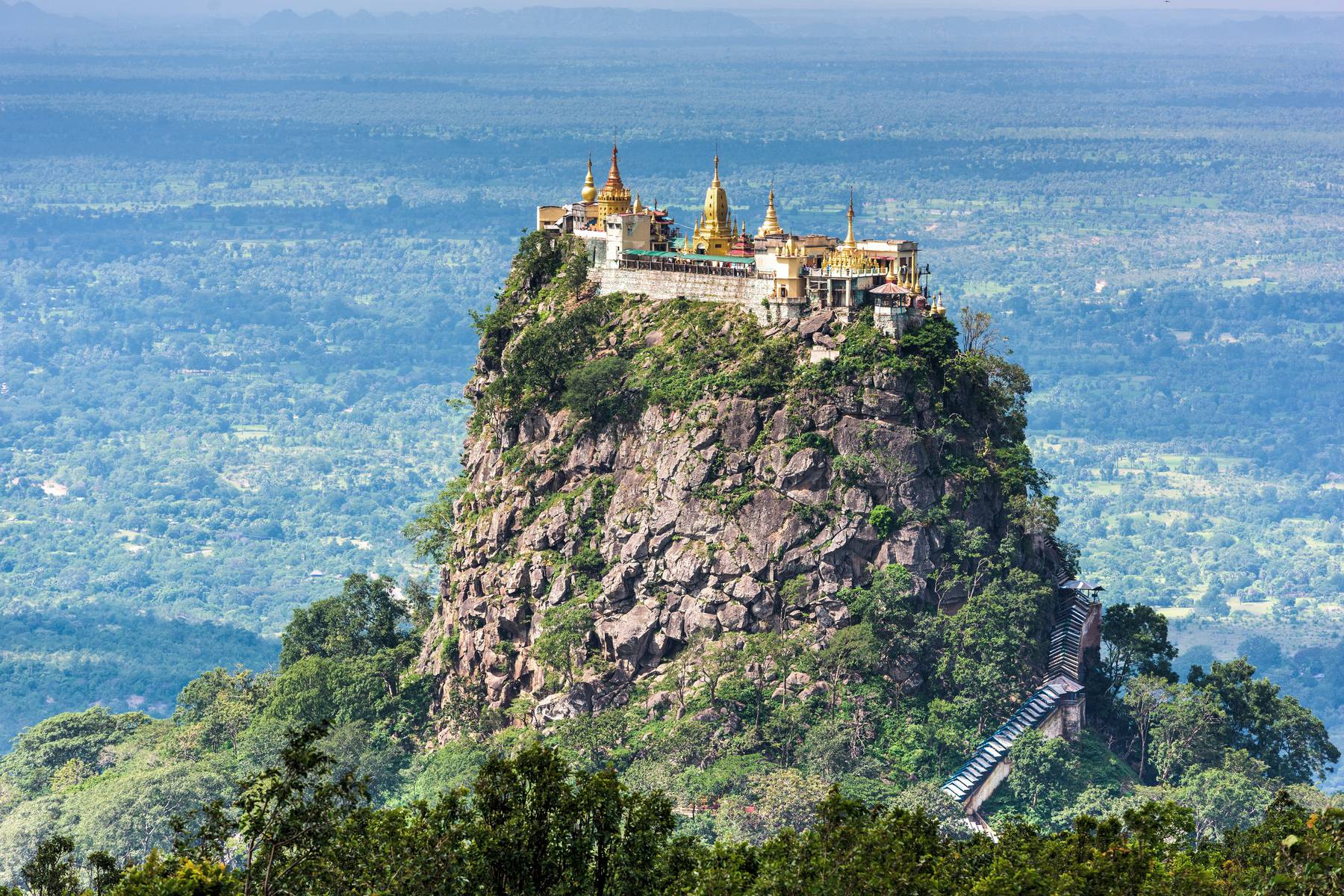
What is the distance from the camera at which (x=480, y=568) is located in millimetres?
90500

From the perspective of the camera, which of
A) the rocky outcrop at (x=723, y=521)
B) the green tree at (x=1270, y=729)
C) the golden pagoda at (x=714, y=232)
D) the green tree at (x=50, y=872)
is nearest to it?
the green tree at (x=50, y=872)

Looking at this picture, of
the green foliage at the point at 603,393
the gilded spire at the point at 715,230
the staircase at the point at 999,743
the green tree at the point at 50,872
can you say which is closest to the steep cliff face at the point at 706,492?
the green foliage at the point at 603,393

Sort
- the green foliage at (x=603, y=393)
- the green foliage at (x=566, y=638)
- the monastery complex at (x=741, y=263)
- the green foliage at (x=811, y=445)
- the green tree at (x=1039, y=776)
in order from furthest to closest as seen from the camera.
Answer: the green foliage at (x=603, y=393)
the monastery complex at (x=741, y=263)
the green foliage at (x=566, y=638)
the green foliage at (x=811, y=445)
the green tree at (x=1039, y=776)

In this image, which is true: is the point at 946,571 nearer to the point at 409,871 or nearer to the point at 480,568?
the point at 480,568

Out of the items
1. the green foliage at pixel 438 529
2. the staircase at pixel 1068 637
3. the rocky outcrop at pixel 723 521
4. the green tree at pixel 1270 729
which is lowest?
the green tree at pixel 1270 729

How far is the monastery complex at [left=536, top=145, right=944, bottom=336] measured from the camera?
283ft

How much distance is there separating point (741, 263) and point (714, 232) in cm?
466

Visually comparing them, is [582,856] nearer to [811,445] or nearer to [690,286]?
[811,445]

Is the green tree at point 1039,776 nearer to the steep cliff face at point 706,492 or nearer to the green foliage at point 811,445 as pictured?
the steep cliff face at point 706,492

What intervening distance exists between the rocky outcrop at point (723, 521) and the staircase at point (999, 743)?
4289mm

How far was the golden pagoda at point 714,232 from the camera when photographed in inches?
Answer: 3664

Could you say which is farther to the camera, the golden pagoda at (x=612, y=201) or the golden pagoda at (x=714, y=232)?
the golden pagoda at (x=612, y=201)

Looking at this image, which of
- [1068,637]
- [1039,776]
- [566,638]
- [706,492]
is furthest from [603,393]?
[1039,776]

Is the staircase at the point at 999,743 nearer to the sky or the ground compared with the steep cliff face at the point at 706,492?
nearer to the ground
